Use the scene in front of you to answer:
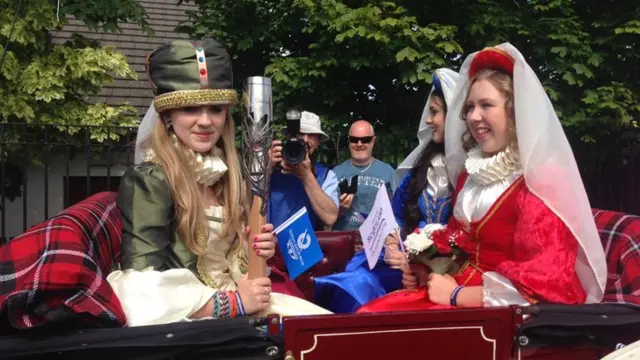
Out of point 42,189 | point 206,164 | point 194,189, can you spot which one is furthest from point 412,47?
point 42,189

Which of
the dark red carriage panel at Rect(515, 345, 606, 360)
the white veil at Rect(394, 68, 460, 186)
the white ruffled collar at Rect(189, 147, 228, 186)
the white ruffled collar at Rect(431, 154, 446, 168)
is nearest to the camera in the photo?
the white veil at Rect(394, 68, 460, 186)

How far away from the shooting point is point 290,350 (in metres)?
1.59

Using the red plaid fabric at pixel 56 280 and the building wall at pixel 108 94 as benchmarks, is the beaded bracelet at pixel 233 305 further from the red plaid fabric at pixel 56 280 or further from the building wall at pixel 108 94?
the building wall at pixel 108 94

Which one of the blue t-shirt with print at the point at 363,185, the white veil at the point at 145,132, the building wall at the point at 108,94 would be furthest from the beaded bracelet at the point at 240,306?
the building wall at the point at 108,94

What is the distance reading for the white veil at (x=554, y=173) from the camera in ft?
6.40

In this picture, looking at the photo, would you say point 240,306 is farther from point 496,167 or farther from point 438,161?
point 438,161

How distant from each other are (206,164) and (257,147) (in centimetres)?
34

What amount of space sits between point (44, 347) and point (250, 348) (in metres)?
0.51

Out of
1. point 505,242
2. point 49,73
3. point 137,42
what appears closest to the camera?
point 505,242

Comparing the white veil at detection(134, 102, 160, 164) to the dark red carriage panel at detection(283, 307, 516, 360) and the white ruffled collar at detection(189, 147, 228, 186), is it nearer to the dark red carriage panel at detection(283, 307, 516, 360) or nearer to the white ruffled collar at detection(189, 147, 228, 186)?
the white ruffled collar at detection(189, 147, 228, 186)

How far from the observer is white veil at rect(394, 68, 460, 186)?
8.99 feet

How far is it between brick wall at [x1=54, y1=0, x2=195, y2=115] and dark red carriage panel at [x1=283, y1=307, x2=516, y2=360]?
283 inches

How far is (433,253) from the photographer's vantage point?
93.7 inches

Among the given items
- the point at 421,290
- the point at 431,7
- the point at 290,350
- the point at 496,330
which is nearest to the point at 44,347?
the point at 290,350
